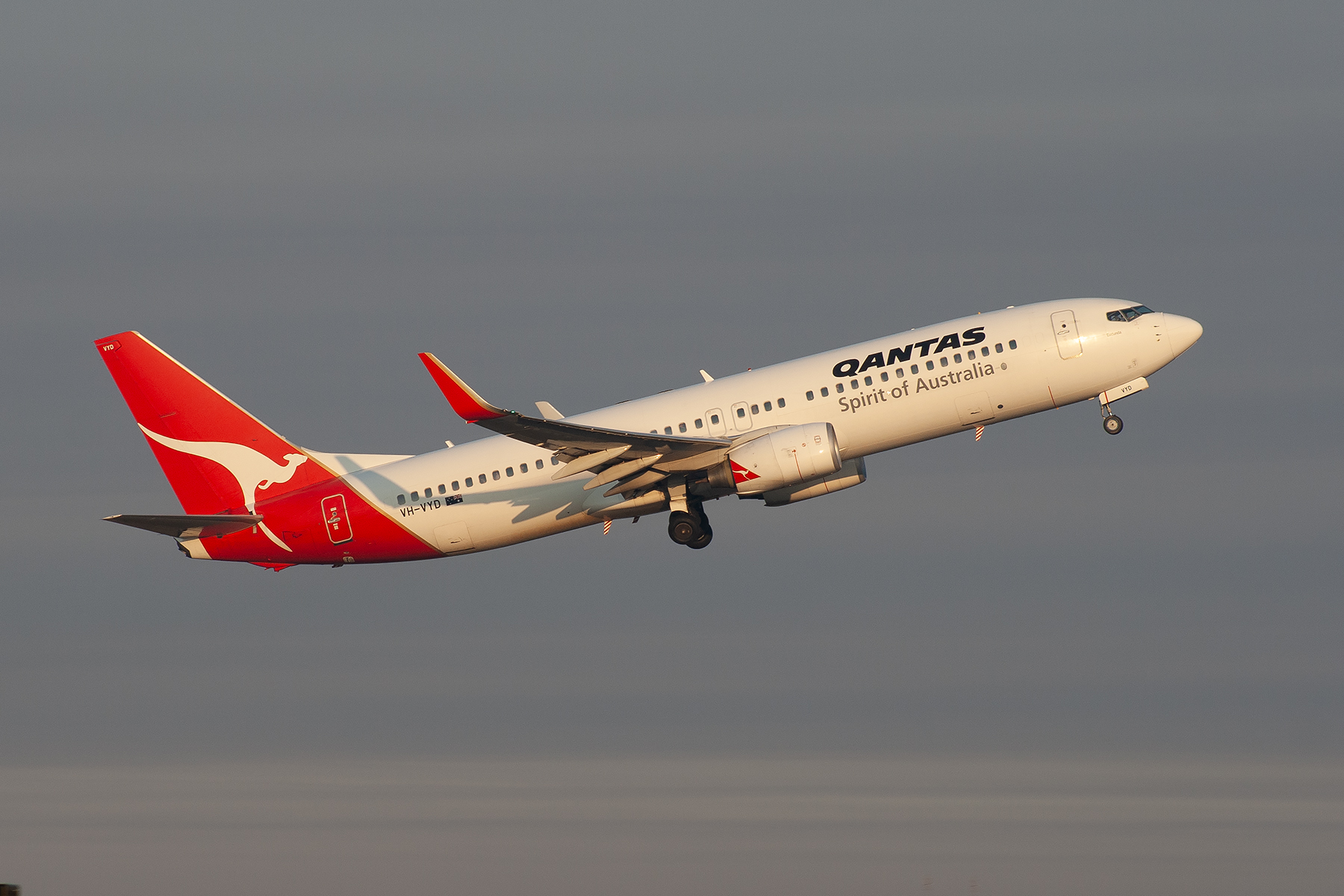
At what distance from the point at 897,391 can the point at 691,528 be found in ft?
28.0

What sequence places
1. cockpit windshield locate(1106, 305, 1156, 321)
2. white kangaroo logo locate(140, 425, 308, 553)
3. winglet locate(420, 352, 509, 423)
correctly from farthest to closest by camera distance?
white kangaroo logo locate(140, 425, 308, 553) < cockpit windshield locate(1106, 305, 1156, 321) < winglet locate(420, 352, 509, 423)

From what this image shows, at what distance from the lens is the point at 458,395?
48.0 meters

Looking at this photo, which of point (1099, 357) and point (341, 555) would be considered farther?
point (341, 555)

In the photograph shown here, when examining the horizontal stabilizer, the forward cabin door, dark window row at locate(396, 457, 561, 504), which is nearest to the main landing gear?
dark window row at locate(396, 457, 561, 504)

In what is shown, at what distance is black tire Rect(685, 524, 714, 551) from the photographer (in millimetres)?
56938

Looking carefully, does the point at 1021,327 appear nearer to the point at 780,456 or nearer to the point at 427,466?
the point at 780,456

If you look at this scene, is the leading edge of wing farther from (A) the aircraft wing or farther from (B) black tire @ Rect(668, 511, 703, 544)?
(B) black tire @ Rect(668, 511, 703, 544)

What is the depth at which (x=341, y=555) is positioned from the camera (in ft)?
195

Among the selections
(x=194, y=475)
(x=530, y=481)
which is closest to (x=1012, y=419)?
(x=530, y=481)

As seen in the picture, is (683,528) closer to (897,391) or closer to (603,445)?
(603,445)

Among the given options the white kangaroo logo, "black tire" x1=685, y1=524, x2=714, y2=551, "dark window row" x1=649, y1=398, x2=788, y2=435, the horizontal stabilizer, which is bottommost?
"black tire" x1=685, y1=524, x2=714, y2=551

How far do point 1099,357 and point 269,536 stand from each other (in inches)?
1161

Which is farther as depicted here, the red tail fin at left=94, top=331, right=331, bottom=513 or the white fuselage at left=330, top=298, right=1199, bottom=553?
the red tail fin at left=94, top=331, right=331, bottom=513

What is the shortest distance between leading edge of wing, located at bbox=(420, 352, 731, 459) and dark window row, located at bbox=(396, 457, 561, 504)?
2923 millimetres
